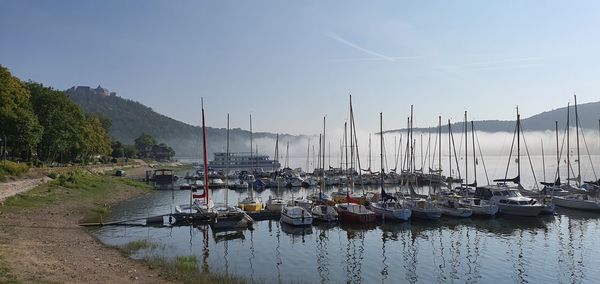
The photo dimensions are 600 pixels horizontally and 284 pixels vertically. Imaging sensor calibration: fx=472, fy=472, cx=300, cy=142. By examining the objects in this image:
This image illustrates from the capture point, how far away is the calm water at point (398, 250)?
27828 mm

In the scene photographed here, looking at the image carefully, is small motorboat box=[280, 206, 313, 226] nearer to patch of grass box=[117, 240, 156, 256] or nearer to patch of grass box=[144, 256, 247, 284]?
patch of grass box=[117, 240, 156, 256]

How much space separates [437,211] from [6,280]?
39220 millimetres

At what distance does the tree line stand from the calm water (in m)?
22.9

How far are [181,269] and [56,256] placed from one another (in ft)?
22.8

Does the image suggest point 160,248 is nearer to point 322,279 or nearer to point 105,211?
point 322,279

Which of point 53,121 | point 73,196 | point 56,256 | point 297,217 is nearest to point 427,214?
point 297,217

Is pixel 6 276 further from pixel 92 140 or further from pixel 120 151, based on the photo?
pixel 120 151

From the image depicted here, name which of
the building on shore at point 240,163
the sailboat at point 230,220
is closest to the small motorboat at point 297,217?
the sailboat at point 230,220

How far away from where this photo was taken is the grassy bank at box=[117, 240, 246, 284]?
900 inches

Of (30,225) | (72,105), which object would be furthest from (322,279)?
(72,105)

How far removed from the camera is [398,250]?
3481 cm

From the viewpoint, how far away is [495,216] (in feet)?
164

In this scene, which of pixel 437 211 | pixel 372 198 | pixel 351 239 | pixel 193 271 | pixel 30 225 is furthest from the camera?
pixel 372 198

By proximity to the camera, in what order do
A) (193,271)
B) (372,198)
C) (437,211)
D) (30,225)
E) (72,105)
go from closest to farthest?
(193,271) < (30,225) < (437,211) < (372,198) < (72,105)
